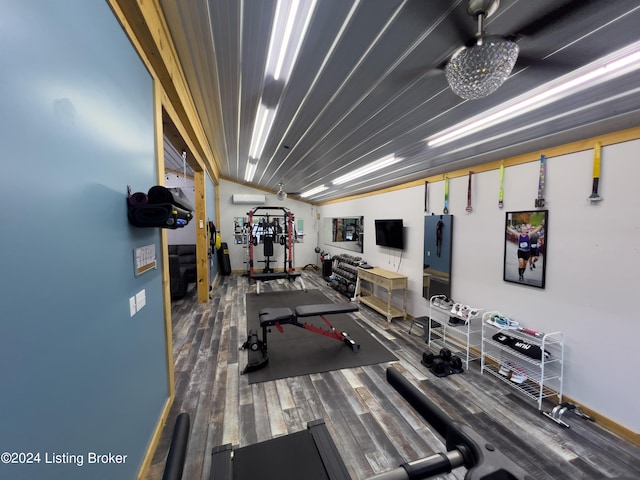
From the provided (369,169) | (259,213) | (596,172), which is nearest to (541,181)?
(596,172)

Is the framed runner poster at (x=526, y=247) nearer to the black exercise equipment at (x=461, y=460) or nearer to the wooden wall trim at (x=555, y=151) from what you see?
the wooden wall trim at (x=555, y=151)

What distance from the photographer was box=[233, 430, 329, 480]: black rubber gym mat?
1293 millimetres

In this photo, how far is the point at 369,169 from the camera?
3.99 m

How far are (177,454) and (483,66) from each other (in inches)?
74.9

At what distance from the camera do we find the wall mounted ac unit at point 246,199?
8.12m

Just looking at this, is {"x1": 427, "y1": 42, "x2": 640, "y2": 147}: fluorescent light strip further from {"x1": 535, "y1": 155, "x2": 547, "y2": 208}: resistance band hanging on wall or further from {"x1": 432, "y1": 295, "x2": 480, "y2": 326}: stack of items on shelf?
{"x1": 432, "y1": 295, "x2": 480, "y2": 326}: stack of items on shelf

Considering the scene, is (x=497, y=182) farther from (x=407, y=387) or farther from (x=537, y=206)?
(x=407, y=387)

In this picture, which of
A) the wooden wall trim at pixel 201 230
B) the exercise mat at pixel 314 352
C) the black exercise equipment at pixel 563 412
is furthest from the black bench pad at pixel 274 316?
the black exercise equipment at pixel 563 412

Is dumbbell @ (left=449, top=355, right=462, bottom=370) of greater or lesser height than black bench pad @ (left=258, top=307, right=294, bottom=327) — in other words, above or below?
below

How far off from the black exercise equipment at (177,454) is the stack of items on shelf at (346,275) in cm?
510

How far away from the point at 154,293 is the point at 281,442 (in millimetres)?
1397

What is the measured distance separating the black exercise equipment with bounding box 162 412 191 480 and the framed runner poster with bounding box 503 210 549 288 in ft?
10.6

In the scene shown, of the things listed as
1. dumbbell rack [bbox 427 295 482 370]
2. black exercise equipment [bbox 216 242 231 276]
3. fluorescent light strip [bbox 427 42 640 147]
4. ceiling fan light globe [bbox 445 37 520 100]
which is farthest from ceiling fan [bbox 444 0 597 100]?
black exercise equipment [bbox 216 242 231 276]

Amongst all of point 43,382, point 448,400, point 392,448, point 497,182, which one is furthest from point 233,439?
point 497,182
